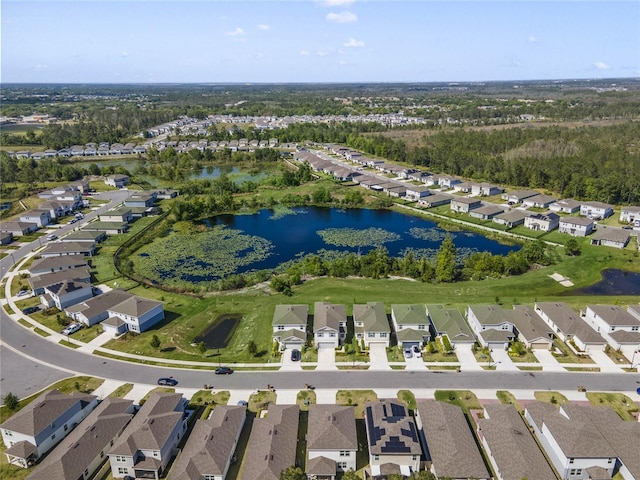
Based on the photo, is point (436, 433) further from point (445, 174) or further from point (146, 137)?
point (146, 137)

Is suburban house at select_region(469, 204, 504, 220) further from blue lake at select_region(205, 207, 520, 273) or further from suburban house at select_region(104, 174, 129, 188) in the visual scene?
suburban house at select_region(104, 174, 129, 188)

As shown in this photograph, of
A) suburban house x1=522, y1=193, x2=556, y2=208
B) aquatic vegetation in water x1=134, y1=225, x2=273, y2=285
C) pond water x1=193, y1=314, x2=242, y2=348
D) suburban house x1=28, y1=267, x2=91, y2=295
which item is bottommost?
pond water x1=193, y1=314, x2=242, y2=348

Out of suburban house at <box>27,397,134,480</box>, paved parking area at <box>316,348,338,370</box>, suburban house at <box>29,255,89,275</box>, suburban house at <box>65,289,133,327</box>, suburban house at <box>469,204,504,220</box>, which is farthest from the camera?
suburban house at <box>469,204,504,220</box>

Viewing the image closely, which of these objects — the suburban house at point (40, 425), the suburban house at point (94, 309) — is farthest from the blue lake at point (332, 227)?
the suburban house at point (40, 425)

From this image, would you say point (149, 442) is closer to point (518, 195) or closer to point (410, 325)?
point (410, 325)

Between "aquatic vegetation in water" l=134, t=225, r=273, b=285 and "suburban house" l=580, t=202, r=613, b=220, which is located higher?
"suburban house" l=580, t=202, r=613, b=220

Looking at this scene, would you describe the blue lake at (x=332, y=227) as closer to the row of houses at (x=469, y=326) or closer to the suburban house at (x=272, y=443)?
the row of houses at (x=469, y=326)

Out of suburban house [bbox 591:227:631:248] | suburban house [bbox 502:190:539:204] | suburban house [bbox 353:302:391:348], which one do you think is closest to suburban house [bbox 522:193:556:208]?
suburban house [bbox 502:190:539:204]
